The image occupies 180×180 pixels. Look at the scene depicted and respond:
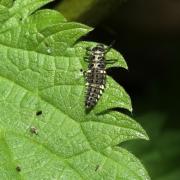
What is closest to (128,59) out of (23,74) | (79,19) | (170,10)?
(170,10)

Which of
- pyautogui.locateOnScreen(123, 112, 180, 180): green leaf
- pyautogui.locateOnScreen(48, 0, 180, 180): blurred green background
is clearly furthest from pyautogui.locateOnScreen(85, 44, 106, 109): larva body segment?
pyautogui.locateOnScreen(123, 112, 180, 180): green leaf

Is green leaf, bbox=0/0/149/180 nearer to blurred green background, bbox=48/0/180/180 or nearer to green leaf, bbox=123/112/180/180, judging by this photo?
blurred green background, bbox=48/0/180/180

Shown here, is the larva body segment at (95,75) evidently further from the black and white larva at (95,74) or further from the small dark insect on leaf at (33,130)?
the small dark insect on leaf at (33,130)

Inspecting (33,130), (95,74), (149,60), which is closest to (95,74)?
(95,74)

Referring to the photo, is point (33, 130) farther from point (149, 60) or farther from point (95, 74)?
point (149, 60)

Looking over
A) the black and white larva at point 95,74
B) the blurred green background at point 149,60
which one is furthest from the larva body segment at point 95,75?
the blurred green background at point 149,60

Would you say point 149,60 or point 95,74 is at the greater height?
point 95,74

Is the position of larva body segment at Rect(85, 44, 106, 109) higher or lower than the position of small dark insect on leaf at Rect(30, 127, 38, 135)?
higher
